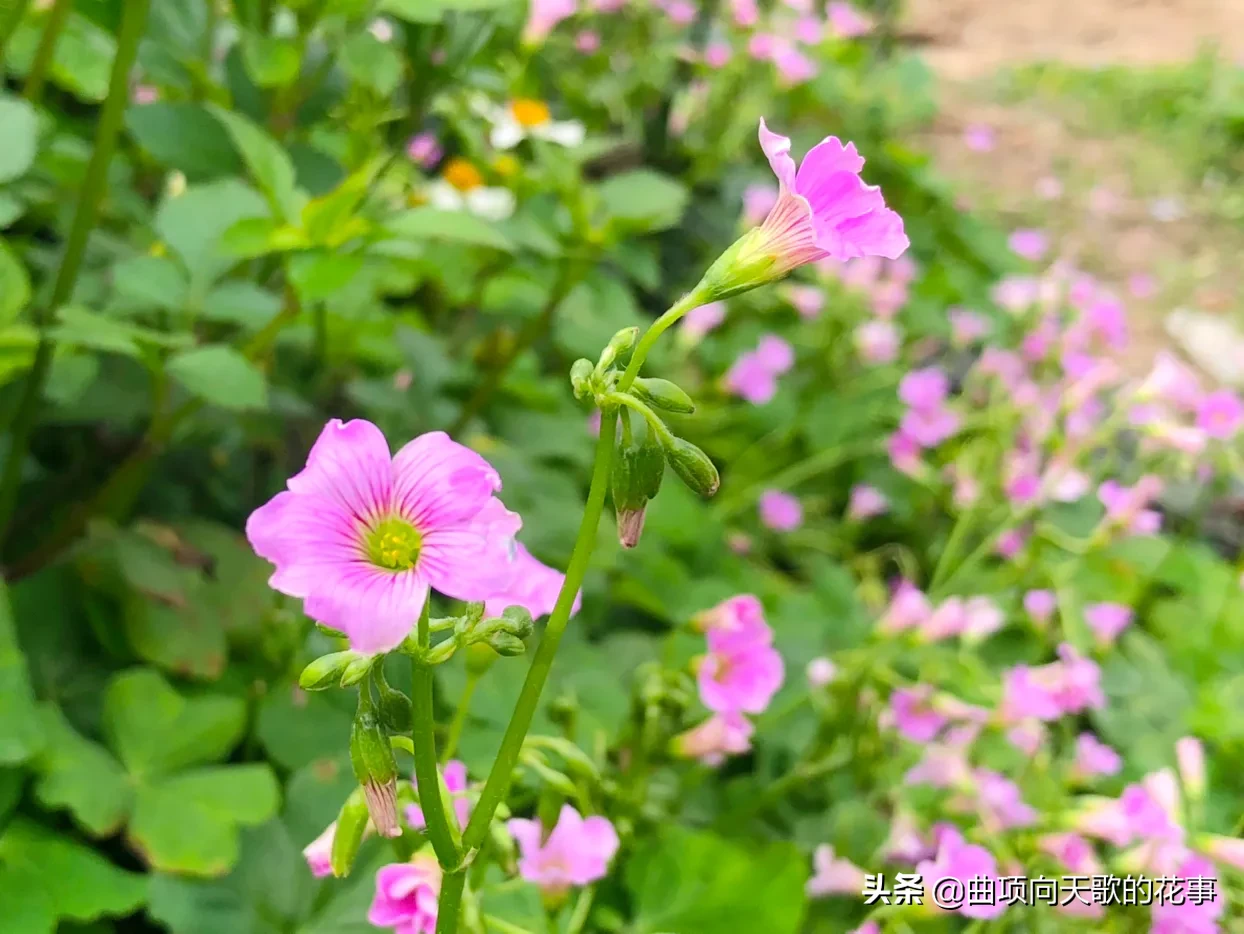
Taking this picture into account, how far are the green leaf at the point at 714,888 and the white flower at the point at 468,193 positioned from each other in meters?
0.86

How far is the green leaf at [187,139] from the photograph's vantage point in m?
0.94

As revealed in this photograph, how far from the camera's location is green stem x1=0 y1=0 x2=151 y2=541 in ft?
2.84

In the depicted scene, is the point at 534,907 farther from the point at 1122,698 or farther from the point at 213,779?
the point at 1122,698

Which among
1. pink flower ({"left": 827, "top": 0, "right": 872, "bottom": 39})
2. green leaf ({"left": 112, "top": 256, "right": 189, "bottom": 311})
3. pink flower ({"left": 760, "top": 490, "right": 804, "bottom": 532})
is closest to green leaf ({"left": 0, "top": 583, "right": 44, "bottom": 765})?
green leaf ({"left": 112, "top": 256, "right": 189, "bottom": 311})

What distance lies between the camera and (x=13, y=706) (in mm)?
761

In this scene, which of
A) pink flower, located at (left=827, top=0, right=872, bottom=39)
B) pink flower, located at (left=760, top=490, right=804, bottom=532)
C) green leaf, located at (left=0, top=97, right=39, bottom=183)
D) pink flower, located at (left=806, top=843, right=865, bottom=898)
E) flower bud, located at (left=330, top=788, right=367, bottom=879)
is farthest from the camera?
pink flower, located at (left=827, top=0, right=872, bottom=39)

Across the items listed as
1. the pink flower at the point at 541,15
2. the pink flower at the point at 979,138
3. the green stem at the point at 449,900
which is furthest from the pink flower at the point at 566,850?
the pink flower at the point at 979,138

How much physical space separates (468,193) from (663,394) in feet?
3.76

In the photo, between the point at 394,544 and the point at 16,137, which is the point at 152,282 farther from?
the point at 394,544

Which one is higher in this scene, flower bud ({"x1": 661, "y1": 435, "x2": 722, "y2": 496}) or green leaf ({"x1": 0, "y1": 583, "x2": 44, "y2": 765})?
flower bud ({"x1": 661, "y1": 435, "x2": 722, "y2": 496})

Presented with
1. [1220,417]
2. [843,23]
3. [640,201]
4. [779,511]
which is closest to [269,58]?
[640,201]

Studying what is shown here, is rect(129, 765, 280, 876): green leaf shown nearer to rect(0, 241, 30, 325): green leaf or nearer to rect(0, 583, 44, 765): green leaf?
rect(0, 583, 44, 765): green leaf

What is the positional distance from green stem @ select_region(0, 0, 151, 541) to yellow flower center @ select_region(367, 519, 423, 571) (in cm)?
58

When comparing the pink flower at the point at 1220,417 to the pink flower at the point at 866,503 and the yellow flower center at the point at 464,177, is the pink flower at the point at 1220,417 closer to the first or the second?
the pink flower at the point at 866,503
